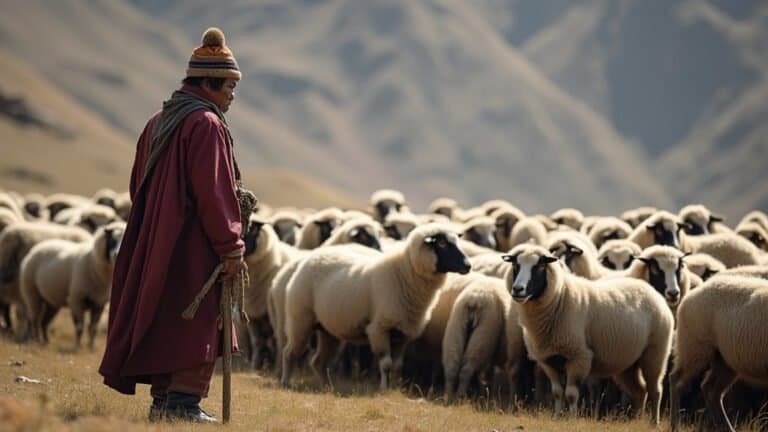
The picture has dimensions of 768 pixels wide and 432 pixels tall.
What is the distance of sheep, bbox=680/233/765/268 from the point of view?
605 inches

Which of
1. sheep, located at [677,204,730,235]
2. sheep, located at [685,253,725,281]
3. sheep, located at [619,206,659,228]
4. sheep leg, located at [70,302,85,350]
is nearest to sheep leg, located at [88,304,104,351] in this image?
sheep leg, located at [70,302,85,350]

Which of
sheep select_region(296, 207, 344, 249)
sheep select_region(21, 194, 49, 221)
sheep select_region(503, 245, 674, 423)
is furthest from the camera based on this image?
sheep select_region(21, 194, 49, 221)

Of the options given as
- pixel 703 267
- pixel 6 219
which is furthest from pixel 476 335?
pixel 6 219

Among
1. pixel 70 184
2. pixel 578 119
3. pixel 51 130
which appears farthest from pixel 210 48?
pixel 578 119

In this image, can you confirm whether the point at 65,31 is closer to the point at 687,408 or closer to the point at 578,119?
the point at 578,119

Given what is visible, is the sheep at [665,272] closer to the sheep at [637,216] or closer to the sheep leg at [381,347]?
the sheep leg at [381,347]

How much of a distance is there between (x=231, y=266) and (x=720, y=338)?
15.9ft

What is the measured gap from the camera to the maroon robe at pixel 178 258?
26.0 feet

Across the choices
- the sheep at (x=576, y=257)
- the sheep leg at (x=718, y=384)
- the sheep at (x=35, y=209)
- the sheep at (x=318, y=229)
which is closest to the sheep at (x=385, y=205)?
the sheep at (x=318, y=229)

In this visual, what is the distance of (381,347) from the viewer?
42.2 ft

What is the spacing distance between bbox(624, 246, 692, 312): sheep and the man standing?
5992 millimetres

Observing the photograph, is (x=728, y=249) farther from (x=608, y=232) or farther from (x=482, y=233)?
(x=482, y=233)

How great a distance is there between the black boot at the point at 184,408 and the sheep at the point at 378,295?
477cm

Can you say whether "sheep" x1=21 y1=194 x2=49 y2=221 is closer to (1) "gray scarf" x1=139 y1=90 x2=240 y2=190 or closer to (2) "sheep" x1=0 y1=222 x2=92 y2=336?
(2) "sheep" x1=0 y1=222 x2=92 y2=336
